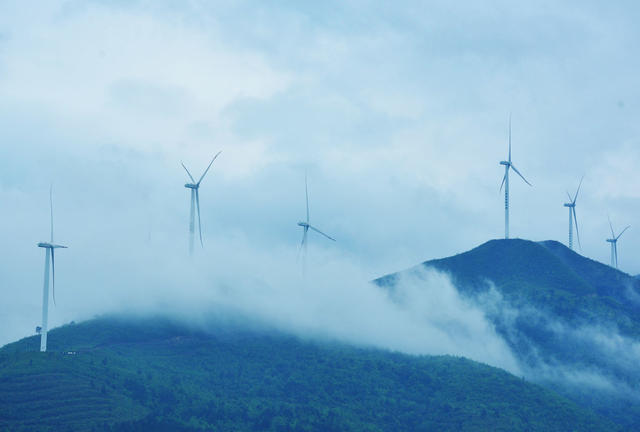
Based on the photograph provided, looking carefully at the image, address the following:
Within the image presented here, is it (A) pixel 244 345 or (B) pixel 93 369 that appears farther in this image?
(A) pixel 244 345

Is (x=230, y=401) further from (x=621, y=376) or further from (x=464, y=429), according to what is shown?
(x=621, y=376)

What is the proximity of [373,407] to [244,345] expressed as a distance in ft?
123

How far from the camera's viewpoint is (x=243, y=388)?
561 feet

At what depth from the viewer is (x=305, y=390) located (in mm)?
171750

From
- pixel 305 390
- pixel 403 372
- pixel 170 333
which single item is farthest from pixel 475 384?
pixel 170 333

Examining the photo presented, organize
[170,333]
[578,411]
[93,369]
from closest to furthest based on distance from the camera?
[93,369]
[578,411]
[170,333]

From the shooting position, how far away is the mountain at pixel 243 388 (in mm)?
142375

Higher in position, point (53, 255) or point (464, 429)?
point (53, 255)

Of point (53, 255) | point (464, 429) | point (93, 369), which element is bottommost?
point (464, 429)

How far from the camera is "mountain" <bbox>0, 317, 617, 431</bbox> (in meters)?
142

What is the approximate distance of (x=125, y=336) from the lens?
190m

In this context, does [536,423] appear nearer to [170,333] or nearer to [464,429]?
[464,429]

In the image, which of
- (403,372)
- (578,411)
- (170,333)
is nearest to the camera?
(578,411)

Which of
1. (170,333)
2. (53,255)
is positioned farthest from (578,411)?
(53,255)
